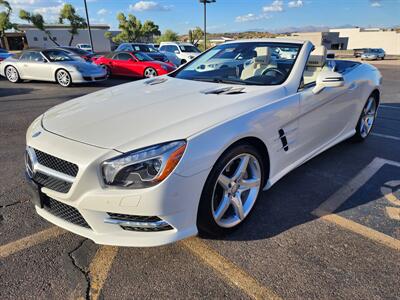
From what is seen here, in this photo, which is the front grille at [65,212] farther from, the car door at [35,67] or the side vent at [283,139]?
the car door at [35,67]

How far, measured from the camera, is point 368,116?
4898mm

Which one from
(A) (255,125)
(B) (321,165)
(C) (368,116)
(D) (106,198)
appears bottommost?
(B) (321,165)

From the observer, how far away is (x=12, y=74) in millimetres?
12062

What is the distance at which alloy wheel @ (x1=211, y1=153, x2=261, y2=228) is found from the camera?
2.43m

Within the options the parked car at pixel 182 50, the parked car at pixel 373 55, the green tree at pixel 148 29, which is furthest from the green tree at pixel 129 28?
the parked car at pixel 182 50

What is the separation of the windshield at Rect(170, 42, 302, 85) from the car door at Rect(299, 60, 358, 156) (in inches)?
13.8

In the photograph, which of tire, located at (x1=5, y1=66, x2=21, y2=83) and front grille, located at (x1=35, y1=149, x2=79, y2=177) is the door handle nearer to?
front grille, located at (x1=35, y1=149, x2=79, y2=177)

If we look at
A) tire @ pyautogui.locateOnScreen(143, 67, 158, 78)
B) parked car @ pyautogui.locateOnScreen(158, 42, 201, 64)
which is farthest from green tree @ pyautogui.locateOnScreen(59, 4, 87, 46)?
tire @ pyautogui.locateOnScreen(143, 67, 158, 78)

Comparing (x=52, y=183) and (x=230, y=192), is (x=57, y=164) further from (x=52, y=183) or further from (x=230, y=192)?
(x=230, y=192)

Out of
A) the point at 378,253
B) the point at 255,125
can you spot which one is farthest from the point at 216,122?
the point at 378,253

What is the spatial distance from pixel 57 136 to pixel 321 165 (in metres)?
3.11

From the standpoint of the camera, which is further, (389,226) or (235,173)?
(389,226)

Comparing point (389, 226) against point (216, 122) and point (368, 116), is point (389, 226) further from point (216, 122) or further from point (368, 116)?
point (368, 116)

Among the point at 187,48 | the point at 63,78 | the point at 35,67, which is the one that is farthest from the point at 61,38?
the point at 63,78
